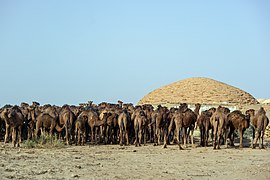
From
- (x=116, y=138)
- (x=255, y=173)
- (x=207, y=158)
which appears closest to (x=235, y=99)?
(x=116, y=138)

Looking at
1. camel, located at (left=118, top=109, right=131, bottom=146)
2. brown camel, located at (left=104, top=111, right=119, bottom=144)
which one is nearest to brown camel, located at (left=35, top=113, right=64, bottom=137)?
brown camel, located at (left=104, top=111, right=119, bottom=144)

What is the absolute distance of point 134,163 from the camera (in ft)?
54.1

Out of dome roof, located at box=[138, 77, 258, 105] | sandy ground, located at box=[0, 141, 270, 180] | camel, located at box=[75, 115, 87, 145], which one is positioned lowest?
sandy ground, located at box=[0, 141, 270, 180]

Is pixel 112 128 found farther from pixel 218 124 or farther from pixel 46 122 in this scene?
pixel 218 124

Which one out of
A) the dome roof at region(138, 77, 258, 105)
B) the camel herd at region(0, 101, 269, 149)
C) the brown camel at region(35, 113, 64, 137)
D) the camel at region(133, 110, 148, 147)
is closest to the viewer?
the camel herd at region(0, 101, 269, 149)

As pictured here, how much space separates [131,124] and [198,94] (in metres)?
34.8

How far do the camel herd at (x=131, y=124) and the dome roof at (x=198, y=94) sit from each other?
30668 millimetres

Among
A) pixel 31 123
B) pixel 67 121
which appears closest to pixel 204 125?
pixel 67 121

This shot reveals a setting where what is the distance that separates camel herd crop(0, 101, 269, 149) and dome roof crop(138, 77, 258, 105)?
30.7 m

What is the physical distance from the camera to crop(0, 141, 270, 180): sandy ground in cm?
1380

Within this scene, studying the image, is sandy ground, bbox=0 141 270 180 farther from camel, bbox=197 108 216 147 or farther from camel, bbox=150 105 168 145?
camel, bbox=150 105 168 145

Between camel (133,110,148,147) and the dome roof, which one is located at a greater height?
the dome roof

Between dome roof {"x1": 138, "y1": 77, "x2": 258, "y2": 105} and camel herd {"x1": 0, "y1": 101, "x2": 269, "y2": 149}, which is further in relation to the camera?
dome roof {"x1": 138, "y1": 77, "x2": 258, "y2": 105}

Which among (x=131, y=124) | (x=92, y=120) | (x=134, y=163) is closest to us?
(x=134, y=163)
